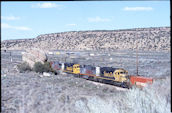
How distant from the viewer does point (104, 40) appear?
12781 cm

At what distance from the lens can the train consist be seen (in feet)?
80.7

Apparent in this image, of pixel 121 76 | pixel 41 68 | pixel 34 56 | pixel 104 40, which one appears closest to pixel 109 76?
pixel 121 76

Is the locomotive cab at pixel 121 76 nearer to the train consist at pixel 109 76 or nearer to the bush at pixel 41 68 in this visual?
the train consist at pixel 109 76

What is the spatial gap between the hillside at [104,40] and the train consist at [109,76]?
71.2 metres

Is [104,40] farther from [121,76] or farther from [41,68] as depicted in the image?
[121,76]

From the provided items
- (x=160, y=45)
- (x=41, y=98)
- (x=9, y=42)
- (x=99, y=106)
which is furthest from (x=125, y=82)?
(x=9, y=42)

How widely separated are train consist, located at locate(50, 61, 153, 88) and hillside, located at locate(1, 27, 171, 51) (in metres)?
71.2

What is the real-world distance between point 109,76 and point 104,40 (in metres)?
100.0

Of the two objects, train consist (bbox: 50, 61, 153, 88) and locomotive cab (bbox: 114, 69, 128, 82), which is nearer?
train consist (bbox: 50, 61, 153, 88)

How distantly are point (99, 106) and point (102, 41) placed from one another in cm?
11778

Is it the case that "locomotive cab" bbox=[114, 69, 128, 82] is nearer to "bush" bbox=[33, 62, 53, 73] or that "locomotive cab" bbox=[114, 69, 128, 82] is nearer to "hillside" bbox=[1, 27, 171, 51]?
"bush" bbox=[33, 62, 53, 73]

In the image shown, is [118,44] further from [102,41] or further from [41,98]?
[41,98]

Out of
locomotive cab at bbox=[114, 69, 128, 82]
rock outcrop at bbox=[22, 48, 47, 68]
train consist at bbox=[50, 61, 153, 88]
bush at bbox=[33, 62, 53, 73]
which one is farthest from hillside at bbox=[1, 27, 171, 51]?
locomotive cab at bbox=[114, 69, 128, 82]

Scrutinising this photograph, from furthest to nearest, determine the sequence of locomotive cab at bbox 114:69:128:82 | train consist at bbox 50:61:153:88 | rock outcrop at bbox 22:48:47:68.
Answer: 1. rock outcrop at bbox 22:48:47:68
2. locomotive cab at bbox 114:69:128:82
3. train consist at bbox 50:61:153:88
